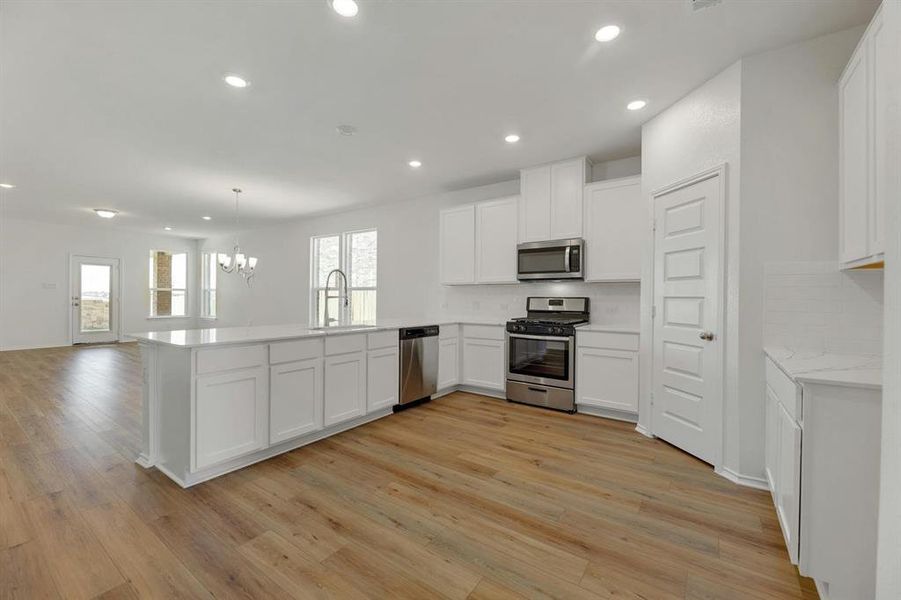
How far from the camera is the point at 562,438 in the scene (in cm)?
320

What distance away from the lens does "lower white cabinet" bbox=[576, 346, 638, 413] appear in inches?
138

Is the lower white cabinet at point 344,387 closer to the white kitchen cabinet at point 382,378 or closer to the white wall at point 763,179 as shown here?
the white kitchen cabinet at point 382,378

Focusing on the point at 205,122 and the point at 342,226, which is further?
the point at 342,226


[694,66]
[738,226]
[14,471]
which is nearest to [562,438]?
[738,226]

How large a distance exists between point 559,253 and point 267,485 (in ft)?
10.8

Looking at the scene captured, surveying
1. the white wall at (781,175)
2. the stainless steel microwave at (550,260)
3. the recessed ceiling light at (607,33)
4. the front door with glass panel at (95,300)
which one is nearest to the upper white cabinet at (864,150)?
the white wall at (781,175)

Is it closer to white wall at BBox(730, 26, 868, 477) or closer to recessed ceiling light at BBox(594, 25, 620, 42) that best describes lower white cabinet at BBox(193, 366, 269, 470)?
recessed ceiling light at BBox(594, 25, 620, 42)

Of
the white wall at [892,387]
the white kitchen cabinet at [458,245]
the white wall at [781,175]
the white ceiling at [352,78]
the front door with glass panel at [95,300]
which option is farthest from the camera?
the front door with glass panel at [95,300]

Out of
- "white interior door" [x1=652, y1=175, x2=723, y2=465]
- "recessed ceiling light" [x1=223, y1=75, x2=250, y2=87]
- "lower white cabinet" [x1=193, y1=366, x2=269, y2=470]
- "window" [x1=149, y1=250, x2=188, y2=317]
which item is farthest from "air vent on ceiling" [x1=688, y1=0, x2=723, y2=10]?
"window" [x1=149, y1=250, x2=188, y2=317]

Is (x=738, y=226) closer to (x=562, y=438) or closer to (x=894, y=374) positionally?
(x=894, y=374)

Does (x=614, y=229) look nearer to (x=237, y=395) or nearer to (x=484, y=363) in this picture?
(x=484, y=363)

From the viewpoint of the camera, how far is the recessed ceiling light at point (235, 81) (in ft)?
8.53

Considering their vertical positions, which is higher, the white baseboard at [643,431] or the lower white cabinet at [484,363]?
the lower white cabinet at [484,363]

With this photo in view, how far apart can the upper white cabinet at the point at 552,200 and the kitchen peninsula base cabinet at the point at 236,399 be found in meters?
2.42
